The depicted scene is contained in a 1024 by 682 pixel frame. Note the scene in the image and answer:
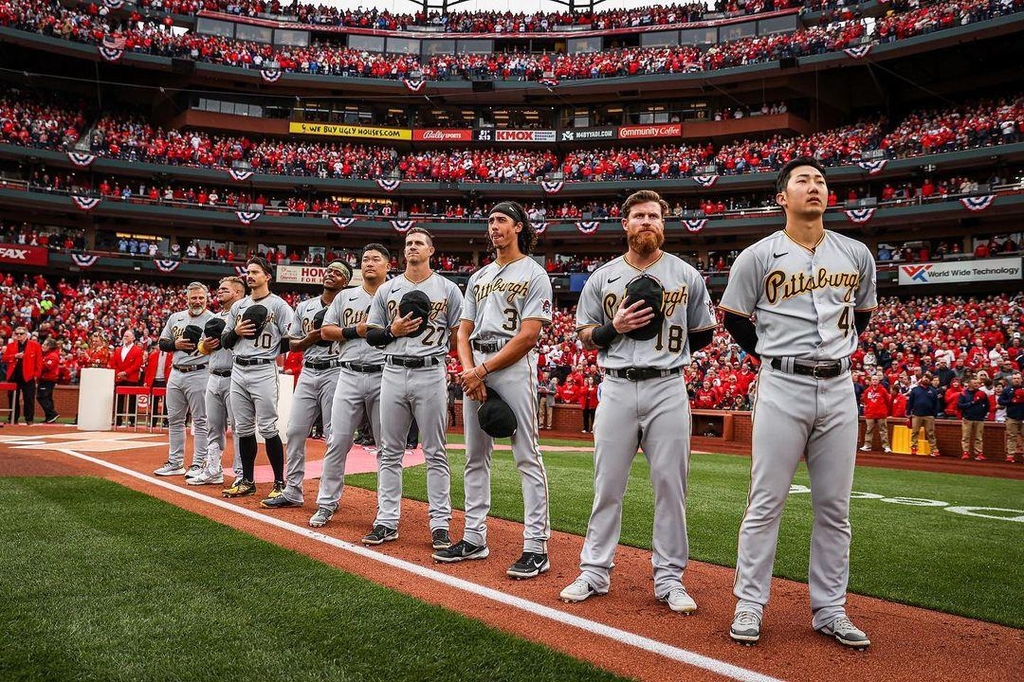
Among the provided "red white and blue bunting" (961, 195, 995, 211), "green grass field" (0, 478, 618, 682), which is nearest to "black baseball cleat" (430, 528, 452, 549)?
"green grass field" (0, 478, 618, 682)

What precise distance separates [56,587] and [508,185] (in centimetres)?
3656

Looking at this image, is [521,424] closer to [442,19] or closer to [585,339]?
[585,339]

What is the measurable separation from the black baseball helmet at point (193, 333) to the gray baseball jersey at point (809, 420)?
6.96m

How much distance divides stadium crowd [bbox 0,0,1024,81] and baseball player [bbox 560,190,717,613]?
35.0 meters

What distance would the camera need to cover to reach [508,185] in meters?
39.1

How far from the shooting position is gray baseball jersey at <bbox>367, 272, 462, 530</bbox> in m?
5.42

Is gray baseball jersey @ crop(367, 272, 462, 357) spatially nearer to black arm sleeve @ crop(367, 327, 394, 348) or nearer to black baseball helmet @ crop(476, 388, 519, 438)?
black arm sleeve @ crop(367, 327, 394, 348)

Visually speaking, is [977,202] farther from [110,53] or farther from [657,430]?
[110,53]

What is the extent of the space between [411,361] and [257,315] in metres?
2.59

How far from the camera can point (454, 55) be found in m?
44.2

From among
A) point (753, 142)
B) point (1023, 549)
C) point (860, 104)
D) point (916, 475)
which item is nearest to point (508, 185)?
point (753, 142)

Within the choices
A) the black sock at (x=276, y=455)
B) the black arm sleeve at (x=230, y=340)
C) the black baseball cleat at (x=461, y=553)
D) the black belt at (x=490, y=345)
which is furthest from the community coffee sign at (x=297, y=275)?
the black baseball cleat at (x=461, y=553)

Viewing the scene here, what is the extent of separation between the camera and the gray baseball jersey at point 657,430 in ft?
13.3

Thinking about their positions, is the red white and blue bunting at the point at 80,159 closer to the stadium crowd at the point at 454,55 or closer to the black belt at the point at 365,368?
the stadium crowd at the point at 454,55
